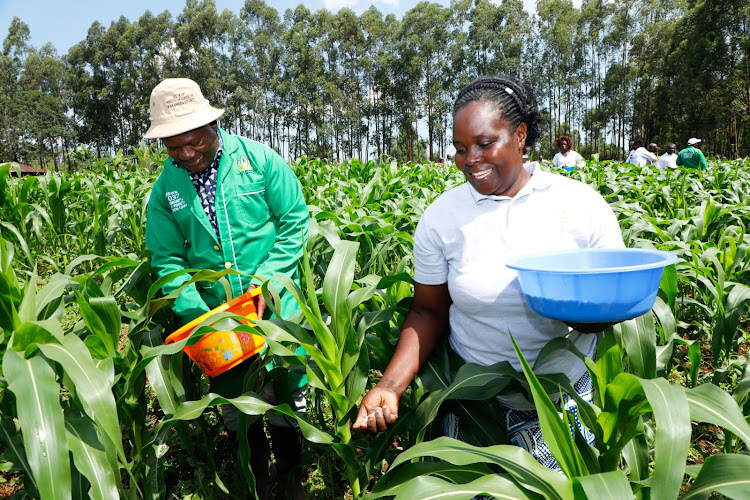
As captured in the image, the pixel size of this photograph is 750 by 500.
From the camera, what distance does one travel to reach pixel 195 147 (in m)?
1.78

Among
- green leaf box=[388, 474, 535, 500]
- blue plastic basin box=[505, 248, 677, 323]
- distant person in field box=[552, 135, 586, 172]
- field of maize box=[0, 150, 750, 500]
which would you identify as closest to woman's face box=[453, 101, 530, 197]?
blue plastic basin box=[505, 248, 677, 323]

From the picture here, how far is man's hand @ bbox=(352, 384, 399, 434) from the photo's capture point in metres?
1.28

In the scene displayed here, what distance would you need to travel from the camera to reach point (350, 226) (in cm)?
284

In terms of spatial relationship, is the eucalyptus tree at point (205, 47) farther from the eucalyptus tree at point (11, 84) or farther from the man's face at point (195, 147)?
the man's face at point (195, 147)

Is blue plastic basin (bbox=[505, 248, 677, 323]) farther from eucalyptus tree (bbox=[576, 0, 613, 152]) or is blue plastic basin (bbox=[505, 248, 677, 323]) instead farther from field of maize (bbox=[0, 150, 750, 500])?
eucalyptus tree (bbox=[576, 0, 613, 152])

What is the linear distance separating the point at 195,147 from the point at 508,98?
1091 mm

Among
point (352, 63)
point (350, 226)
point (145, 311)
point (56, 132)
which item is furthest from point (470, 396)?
point (56, 132)

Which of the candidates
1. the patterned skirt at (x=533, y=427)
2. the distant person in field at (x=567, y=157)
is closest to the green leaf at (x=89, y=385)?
the patterned skirt at (x=533, y=427)

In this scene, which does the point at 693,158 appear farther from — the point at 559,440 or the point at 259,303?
the point at 559,440

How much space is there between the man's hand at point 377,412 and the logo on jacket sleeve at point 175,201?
1026 millimetres

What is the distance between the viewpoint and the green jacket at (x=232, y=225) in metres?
1.83

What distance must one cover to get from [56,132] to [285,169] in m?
56.8

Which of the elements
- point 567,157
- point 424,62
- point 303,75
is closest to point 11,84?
point 303,75

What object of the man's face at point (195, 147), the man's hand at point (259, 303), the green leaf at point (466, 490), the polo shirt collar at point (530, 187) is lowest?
the green leaf at point (466, 490)
